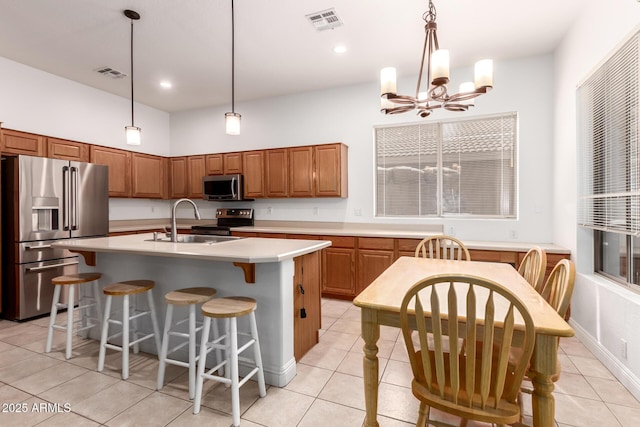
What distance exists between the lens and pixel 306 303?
8.40 feet

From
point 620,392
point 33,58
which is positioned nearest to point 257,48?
point 33,58

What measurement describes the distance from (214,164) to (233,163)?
0.40m

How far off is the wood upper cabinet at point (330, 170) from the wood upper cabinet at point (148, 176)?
9.53 ft

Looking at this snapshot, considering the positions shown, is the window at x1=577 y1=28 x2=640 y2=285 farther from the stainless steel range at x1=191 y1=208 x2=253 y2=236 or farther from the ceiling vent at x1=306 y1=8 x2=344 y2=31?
the stainless steel range at x1=191 y1=208 x2=253 y2=236

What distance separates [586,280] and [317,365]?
247 centimetres

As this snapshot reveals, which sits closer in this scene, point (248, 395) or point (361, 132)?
point (248, 395)

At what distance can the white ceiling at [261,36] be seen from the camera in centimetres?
279

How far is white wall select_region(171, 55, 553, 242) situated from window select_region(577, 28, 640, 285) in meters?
0.83

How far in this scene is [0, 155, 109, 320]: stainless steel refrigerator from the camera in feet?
11.0

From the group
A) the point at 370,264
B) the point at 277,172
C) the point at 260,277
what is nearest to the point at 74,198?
the point at 277,172

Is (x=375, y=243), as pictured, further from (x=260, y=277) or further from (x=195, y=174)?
(x=195, y=174)

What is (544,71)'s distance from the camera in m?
3.70

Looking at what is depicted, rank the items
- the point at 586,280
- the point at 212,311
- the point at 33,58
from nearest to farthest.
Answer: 1. the point at 212,311
2. the point at 586,280
3. the point at 33,58

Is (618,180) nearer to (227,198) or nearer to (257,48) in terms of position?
(257,48)
